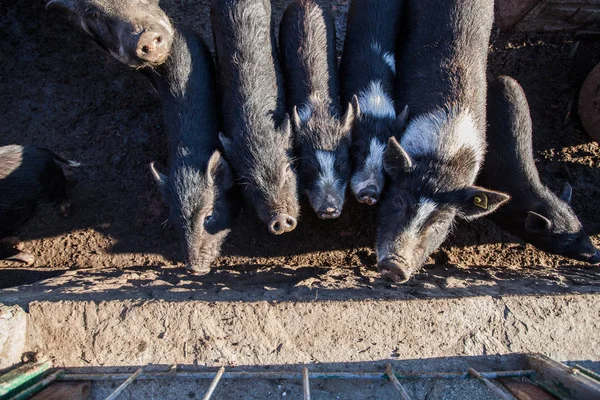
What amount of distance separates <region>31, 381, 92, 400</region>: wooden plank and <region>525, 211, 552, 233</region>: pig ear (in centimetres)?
390

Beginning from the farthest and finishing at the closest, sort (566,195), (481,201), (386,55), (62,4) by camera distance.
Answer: (566,195) → (386,55) → (62,4) → (481,201)

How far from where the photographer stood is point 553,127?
15.2 feet

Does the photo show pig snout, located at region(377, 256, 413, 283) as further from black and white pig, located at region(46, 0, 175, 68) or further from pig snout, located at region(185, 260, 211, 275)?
black and white pig, located at region(46, 0, 175, 68)

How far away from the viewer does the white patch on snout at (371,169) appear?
138 inches

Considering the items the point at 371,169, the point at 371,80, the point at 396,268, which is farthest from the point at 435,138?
the point at 396,268

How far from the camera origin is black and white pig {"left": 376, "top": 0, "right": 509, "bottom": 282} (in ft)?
10.9

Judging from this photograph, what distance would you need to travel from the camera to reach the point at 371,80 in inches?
152

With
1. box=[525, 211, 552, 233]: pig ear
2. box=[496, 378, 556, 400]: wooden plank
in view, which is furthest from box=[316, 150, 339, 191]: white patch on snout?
box=[496, 378, 556, 400]: wooden plank

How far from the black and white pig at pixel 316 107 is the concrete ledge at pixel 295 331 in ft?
2.99

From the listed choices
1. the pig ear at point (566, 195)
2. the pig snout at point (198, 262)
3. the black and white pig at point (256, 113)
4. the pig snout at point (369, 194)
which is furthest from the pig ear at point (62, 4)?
the pig ear at point (566, 195)

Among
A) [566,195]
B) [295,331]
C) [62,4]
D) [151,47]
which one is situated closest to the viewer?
[295,331]

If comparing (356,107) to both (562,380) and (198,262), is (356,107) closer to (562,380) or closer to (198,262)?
(198,262)

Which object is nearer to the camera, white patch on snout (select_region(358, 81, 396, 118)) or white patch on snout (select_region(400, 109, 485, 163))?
white patch on snout (select_region(400, 109, 485, 163))

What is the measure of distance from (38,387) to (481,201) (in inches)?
138
